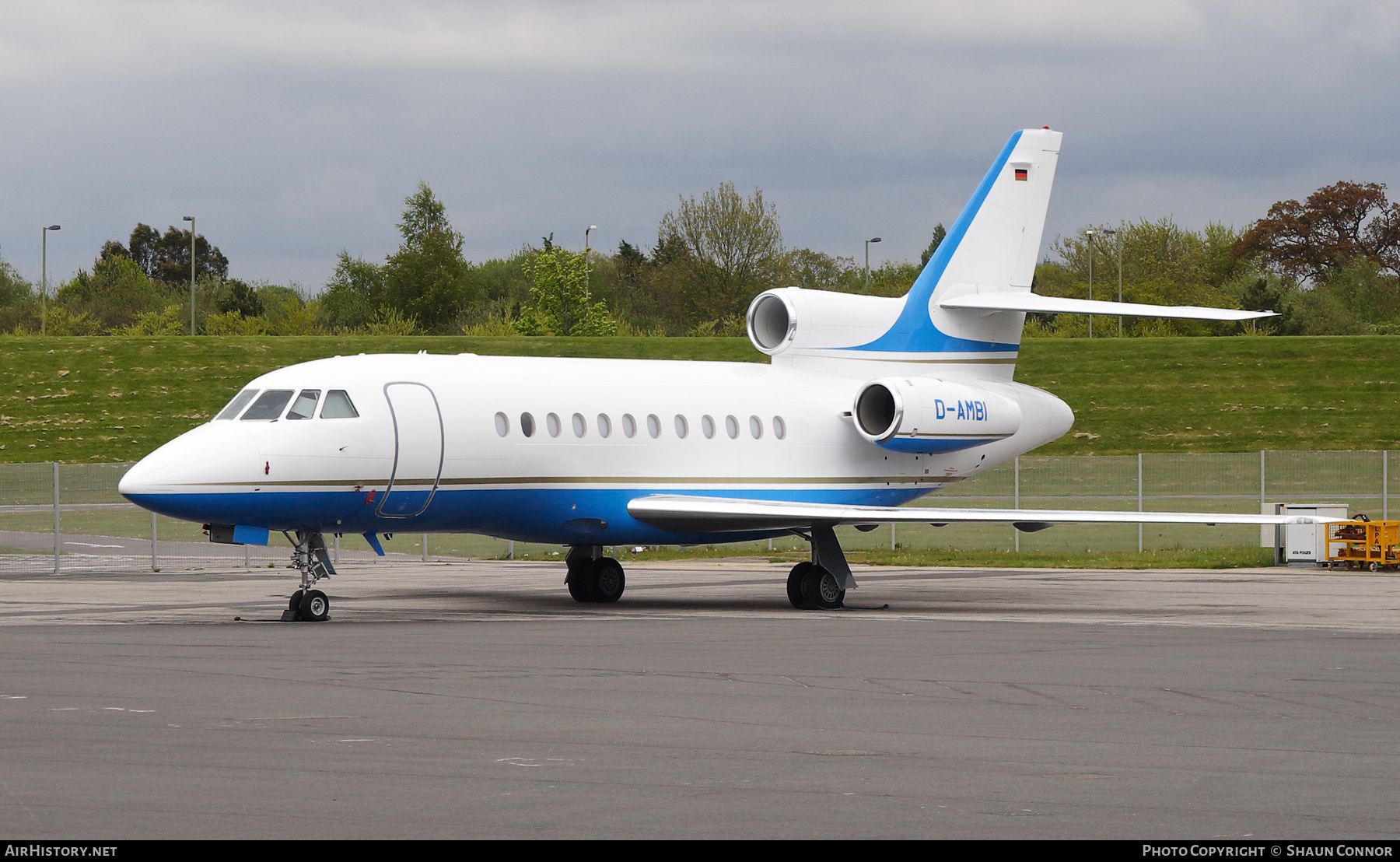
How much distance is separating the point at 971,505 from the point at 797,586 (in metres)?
19.5

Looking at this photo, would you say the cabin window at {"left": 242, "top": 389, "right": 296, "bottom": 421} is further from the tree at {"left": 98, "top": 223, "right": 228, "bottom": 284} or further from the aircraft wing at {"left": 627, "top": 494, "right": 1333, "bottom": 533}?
the tree at {"left": 98, "top": 223, "right": 228, "bottom": 284}

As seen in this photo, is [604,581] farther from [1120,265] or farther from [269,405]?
[1120,265]

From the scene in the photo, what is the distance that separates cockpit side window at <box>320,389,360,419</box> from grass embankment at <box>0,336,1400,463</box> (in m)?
33.4

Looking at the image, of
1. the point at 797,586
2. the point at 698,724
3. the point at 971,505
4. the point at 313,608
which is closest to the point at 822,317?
the point at 797,586

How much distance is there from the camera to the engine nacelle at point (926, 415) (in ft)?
83.9

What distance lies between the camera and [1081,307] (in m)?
25.3

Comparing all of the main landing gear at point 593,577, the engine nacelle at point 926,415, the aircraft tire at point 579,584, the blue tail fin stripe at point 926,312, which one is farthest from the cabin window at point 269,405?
the blue tail fin stripe at point 926,312

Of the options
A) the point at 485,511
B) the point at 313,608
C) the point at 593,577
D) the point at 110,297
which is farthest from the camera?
the point at 110,297

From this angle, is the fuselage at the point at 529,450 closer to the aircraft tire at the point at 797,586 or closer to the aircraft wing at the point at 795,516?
the aircraft wing at the point at 795,516

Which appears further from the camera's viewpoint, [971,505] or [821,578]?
[971,505]

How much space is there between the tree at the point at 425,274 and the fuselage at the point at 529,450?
211 feet

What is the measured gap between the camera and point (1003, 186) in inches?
1108
